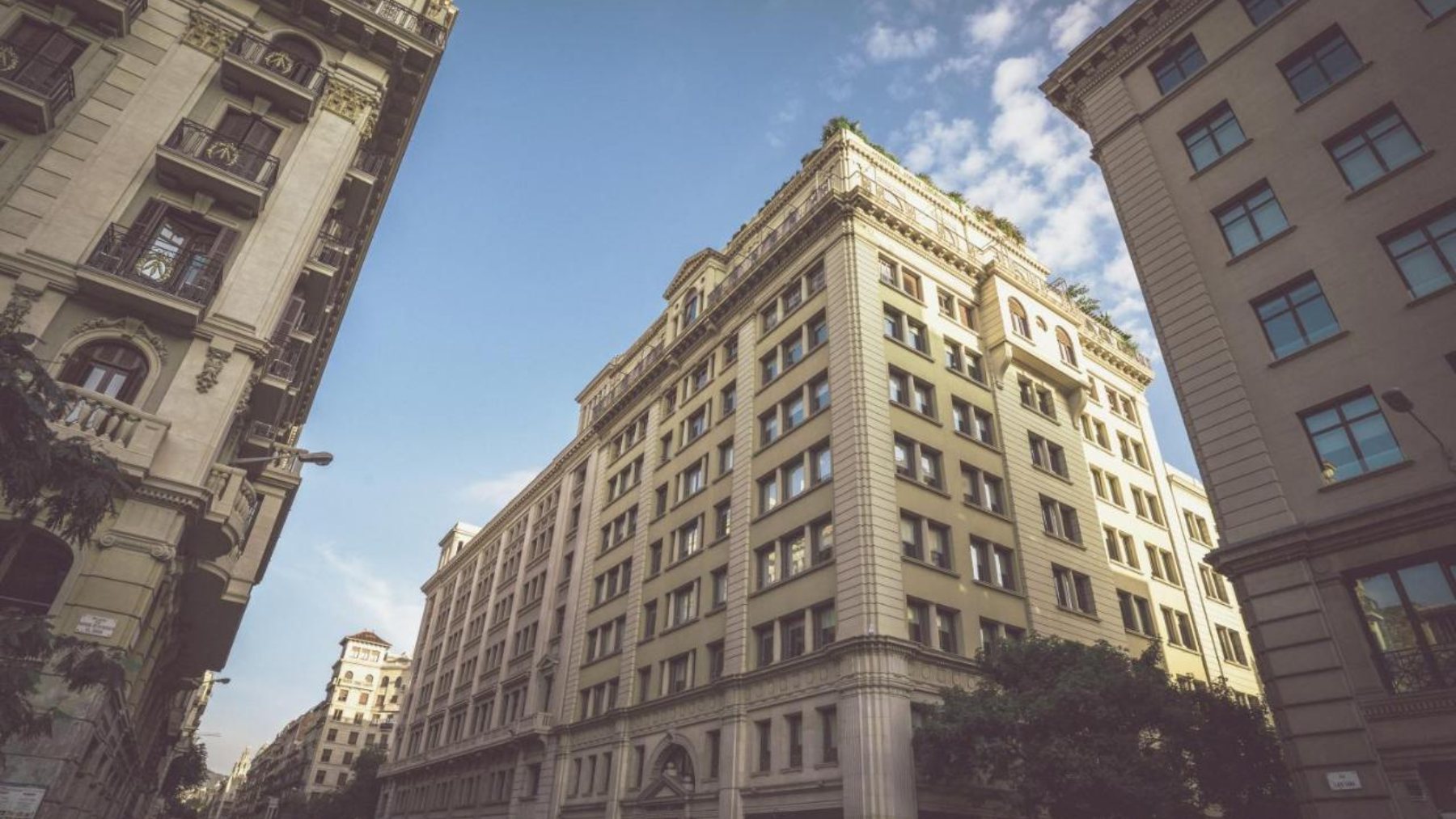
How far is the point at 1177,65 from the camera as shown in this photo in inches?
920

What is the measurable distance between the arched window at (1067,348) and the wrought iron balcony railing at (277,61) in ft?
119

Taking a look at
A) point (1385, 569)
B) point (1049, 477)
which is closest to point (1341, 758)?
point (1385, 569)

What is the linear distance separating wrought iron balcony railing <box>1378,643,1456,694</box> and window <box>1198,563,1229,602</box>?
30476 millimetres

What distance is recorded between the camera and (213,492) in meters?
17.8

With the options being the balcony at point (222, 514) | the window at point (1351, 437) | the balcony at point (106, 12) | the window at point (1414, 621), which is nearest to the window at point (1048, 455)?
the window at point (1351, 437)

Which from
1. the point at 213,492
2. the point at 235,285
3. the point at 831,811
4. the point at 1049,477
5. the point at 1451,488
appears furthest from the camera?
the point at 1049,477

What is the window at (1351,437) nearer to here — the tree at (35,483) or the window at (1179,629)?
the tree at (35,483)

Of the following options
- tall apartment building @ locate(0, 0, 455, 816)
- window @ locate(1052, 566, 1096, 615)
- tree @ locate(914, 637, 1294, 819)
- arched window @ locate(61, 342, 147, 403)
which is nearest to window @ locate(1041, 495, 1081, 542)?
window @ locate(1052, 566, 1096, 615)

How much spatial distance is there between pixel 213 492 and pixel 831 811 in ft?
64.7

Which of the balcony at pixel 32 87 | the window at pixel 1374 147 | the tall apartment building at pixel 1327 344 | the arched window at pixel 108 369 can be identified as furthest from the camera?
the balcony at pixel 32 87

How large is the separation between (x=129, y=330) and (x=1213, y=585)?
50251 mm

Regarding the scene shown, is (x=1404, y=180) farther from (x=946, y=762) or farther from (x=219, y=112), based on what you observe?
(x=219, y=112)

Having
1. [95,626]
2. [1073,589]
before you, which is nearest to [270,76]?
[95,626]

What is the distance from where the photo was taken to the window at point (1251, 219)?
19234 millimetres
